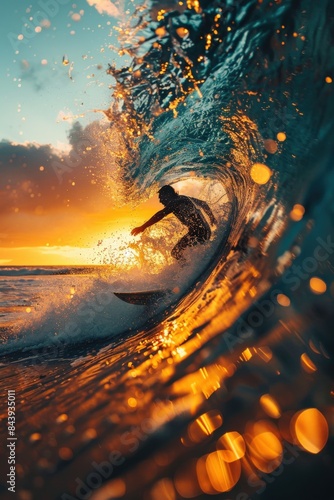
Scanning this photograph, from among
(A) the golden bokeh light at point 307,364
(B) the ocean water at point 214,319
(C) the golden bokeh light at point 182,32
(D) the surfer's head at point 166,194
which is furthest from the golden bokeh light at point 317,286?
(D) the surfer's head at point 166,194

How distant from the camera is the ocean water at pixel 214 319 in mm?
1157

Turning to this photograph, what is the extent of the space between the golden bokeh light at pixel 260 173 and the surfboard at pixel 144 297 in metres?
1.85

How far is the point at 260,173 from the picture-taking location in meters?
3.88

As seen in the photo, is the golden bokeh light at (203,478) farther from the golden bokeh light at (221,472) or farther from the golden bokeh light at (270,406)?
the golden bokeh light at (270,406)

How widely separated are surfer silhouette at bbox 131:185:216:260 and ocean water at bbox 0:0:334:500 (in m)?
0.19

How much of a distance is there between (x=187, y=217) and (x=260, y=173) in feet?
4.71

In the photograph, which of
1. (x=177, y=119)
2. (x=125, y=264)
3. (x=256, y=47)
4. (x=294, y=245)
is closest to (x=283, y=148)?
(x=256, y=47)

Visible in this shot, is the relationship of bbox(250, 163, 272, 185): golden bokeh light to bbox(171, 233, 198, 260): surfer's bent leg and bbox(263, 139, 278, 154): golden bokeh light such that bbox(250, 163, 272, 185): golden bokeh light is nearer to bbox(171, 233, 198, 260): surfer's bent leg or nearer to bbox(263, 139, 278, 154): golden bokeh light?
bbox(263, 139, 278, 154): golden bokeh light

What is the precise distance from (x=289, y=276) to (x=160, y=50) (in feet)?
9.18

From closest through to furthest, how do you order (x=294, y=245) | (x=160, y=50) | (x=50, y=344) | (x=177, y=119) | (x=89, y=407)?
1. (x=89, y=407)
2. (x=294, y=245)
3. (x=160, y=50)
4. (x=50, y=344)
5. (x=177, y=119)

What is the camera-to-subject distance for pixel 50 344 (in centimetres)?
411

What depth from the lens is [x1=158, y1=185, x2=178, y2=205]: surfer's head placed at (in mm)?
5094

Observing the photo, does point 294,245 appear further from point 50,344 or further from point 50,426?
point 50,344

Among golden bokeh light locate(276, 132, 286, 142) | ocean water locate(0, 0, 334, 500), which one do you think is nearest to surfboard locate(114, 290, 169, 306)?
ocean water locate(0, 0, 334, 500)
